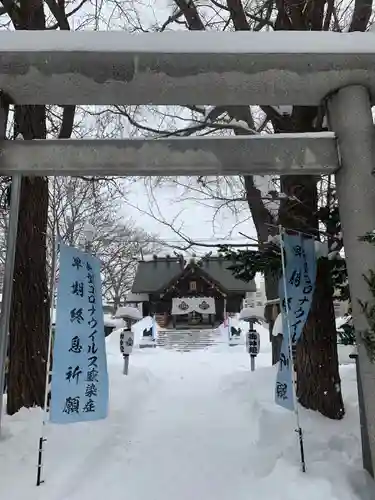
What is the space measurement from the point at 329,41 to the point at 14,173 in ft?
10.3

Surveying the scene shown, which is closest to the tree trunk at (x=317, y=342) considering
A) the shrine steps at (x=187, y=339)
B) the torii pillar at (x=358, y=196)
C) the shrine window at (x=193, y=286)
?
the torii pillar at (x=358, y=196)

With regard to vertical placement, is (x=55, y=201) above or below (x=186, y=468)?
above

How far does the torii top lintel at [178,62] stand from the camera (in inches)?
160

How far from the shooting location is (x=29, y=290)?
272 inches

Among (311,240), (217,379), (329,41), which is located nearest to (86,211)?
(217,379)

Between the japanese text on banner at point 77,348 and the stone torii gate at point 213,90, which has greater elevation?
the stone torii gate at point 213,90

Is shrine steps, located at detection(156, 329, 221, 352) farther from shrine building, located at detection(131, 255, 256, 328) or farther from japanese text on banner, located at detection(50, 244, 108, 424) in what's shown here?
japanese text on banner, located at detection(50, 244, 108, 424)

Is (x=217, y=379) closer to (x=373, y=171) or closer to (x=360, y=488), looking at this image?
(x=360, y=488)

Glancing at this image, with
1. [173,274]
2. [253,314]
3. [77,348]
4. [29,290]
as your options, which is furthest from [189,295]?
[77,348]

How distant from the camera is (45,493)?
4.26m

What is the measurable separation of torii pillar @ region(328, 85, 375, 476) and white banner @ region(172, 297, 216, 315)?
26.4 metres

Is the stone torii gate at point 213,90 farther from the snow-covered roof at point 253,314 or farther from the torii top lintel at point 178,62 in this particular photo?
the snow-covered roof at point 253,314

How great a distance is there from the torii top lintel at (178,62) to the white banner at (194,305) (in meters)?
26.8

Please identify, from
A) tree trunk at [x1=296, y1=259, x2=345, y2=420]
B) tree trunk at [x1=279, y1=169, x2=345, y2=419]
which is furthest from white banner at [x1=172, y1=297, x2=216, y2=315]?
tree trunk at [x1=296, y1=259, x2=345, y2=420]
